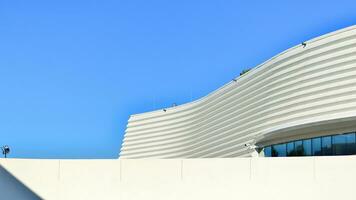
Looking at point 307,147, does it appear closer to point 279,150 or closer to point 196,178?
point 279,150

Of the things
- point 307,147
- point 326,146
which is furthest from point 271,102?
point 326,146

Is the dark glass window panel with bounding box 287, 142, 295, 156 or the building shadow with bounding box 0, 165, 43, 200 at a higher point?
the dark glass window panel with bounding box 287, 142, 295, 156

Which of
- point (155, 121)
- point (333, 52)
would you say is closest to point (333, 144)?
point (333, 52)

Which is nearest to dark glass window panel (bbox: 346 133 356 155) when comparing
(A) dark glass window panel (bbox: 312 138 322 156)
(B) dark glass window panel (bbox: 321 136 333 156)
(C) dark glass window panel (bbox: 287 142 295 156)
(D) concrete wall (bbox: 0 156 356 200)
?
(B) dark glass window panel (bbox: 321 136 333 156)

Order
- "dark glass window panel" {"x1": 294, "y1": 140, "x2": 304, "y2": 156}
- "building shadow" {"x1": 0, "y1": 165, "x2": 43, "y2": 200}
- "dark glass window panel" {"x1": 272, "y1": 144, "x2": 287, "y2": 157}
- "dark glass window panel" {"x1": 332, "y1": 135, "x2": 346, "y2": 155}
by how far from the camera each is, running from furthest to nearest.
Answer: "dark glass window panel" {"x1": 272, "y1": 144, "x2": 287, "y2": 157}, "dark glass window panel" {"x1": 294, "y1": 140, "x2": 304, "y2": 156}, "dark glass window panel" {"x1": 332, "y1": 135, "x2": 346, "y2": 155}, "building shadow" {"x1": 0, "y1": 165, "x2": 43, "y2": 200}

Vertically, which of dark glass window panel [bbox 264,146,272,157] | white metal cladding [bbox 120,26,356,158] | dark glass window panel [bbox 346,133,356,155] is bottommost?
dark glass window panel [bbox 346,133,356,155]

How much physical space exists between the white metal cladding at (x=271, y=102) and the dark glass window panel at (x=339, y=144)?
1.54 metres

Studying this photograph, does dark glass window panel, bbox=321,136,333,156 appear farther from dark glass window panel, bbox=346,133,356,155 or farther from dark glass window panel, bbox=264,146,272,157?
dark glass window panel, bbox=264,146,272,157

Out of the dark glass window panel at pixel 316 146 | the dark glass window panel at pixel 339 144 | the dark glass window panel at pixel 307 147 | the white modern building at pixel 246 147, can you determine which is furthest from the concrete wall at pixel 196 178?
the dark glass window panel at pixel 307 147

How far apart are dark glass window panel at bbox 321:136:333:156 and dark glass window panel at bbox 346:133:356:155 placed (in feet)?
4.59

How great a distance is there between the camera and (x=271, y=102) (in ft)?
144

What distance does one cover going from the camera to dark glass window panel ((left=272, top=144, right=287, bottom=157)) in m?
42.6

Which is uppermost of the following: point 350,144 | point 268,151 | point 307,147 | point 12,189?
point 268,151

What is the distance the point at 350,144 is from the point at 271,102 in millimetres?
8820
